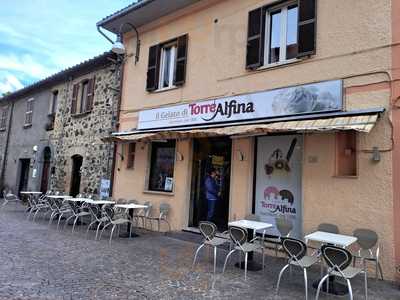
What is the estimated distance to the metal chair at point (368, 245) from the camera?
Result: 5.76 m

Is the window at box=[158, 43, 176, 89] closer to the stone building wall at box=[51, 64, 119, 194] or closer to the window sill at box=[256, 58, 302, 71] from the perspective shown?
the stone building wall at box=[51, 64, 119, 194]

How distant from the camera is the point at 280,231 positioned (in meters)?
6.55

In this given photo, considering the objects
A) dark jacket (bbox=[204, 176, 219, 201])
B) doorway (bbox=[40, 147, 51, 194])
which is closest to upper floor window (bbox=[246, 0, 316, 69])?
dark jacket (bbox=[204, 176, 219, 201])

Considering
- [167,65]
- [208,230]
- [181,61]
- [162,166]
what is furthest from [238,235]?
[167,65]

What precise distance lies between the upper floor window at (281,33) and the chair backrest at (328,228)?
3.62 m

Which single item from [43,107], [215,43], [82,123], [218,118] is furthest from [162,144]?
[43,107]

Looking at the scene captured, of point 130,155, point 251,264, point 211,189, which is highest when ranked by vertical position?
point 130,155

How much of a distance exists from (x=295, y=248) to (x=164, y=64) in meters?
7.91

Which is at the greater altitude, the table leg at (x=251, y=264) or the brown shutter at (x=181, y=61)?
the brown shutter at (x=181, y=61)

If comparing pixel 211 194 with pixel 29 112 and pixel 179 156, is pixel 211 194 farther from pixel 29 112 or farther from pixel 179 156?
pixel 29 112

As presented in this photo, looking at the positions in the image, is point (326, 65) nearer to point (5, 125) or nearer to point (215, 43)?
point (215, 43)

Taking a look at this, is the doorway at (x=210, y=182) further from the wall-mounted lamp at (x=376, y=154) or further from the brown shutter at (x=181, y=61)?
the wall-mounted lamp at (x=376, y=154)

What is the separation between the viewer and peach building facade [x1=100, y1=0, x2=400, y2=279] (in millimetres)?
6219

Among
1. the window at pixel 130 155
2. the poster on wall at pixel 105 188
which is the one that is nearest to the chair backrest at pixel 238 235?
the window at pixel 130 155
